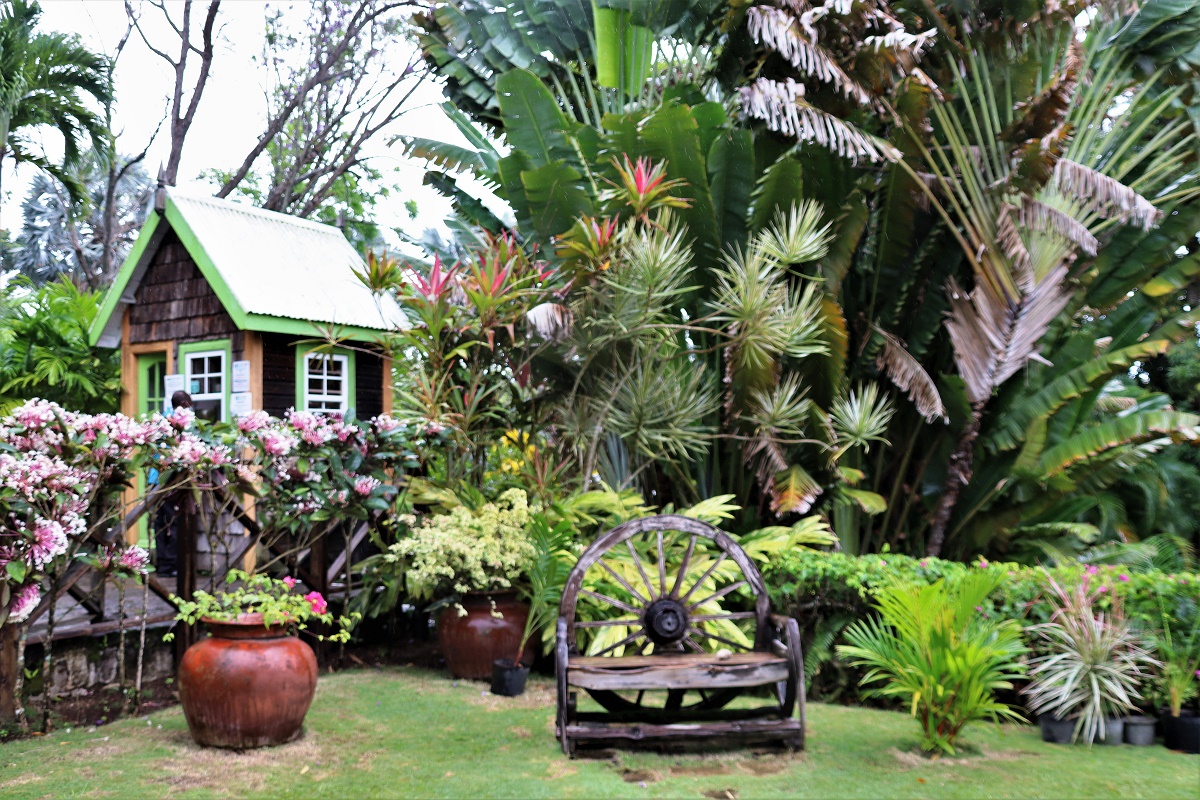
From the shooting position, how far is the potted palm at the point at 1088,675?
5586 millimetres

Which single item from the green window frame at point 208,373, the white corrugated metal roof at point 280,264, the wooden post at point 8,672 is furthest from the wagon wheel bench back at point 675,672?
the green window frame at point 208,373

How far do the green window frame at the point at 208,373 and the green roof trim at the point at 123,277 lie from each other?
3.34 ft

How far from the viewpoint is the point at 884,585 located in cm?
651

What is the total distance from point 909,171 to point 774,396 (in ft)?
7.66

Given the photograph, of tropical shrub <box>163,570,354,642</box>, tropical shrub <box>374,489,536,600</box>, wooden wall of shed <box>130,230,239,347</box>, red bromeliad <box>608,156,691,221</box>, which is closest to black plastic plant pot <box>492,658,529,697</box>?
tropical shrub <box>374,489,536,600</box>

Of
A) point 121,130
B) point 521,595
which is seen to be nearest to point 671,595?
point 521,595

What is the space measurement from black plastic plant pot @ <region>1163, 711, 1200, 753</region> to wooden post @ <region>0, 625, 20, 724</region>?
6761 millimetres

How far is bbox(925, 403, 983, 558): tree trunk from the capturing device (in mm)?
8320

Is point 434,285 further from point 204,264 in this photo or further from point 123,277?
point 123,277

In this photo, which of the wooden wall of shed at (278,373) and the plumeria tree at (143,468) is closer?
the plumeria tree at (143,468)

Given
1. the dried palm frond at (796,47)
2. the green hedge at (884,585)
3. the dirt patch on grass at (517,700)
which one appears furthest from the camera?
the dried palm frond at (796,47)

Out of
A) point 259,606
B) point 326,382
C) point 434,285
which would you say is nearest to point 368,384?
point 326,382

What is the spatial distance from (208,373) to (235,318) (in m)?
1.00

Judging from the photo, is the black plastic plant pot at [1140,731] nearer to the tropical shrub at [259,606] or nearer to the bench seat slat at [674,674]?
the bench seat slat at [674,674]
